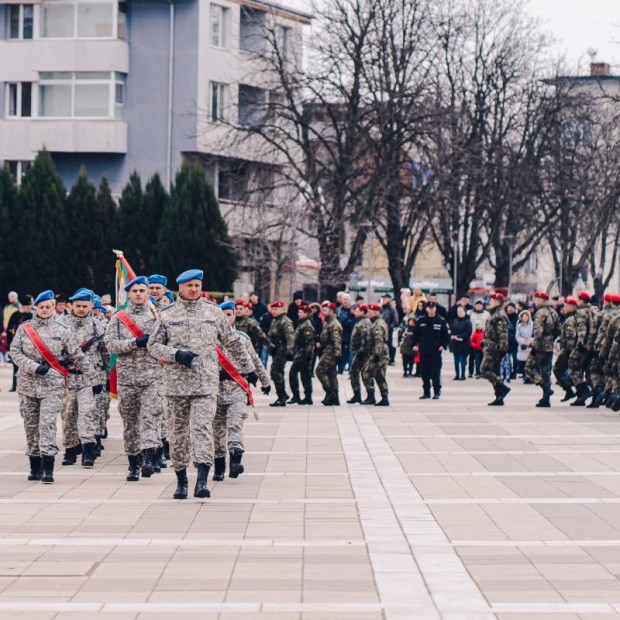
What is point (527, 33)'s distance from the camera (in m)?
53.4

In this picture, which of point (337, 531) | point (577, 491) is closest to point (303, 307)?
point (577, 491)

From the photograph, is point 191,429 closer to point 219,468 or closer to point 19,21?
point 219,468

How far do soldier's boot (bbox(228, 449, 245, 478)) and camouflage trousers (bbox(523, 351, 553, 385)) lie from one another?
10946 millimetres

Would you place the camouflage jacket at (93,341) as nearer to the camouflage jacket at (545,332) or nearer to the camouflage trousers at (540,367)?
the camouflage trousers at (540,367)

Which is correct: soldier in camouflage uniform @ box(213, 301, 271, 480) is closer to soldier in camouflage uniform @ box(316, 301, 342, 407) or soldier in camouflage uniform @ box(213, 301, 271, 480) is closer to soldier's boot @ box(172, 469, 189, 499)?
soldier's boot @ box(172, 469, 189, 499)

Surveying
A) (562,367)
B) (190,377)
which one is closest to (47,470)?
(190,377)

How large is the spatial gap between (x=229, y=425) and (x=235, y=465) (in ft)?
1.54

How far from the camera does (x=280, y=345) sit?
25547 millimetres

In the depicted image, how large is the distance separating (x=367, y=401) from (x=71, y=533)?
14.5m

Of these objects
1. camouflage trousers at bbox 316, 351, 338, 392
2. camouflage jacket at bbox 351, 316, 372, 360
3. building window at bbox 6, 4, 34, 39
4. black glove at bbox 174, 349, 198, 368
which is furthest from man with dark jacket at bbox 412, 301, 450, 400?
building window at bbox 6, 4, 34, 39

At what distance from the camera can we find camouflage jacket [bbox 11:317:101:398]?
13.7 m

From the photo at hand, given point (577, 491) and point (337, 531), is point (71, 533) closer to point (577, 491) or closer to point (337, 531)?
point (337, 531)

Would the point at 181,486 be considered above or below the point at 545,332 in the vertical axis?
below

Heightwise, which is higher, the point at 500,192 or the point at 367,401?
the point at 500,192
